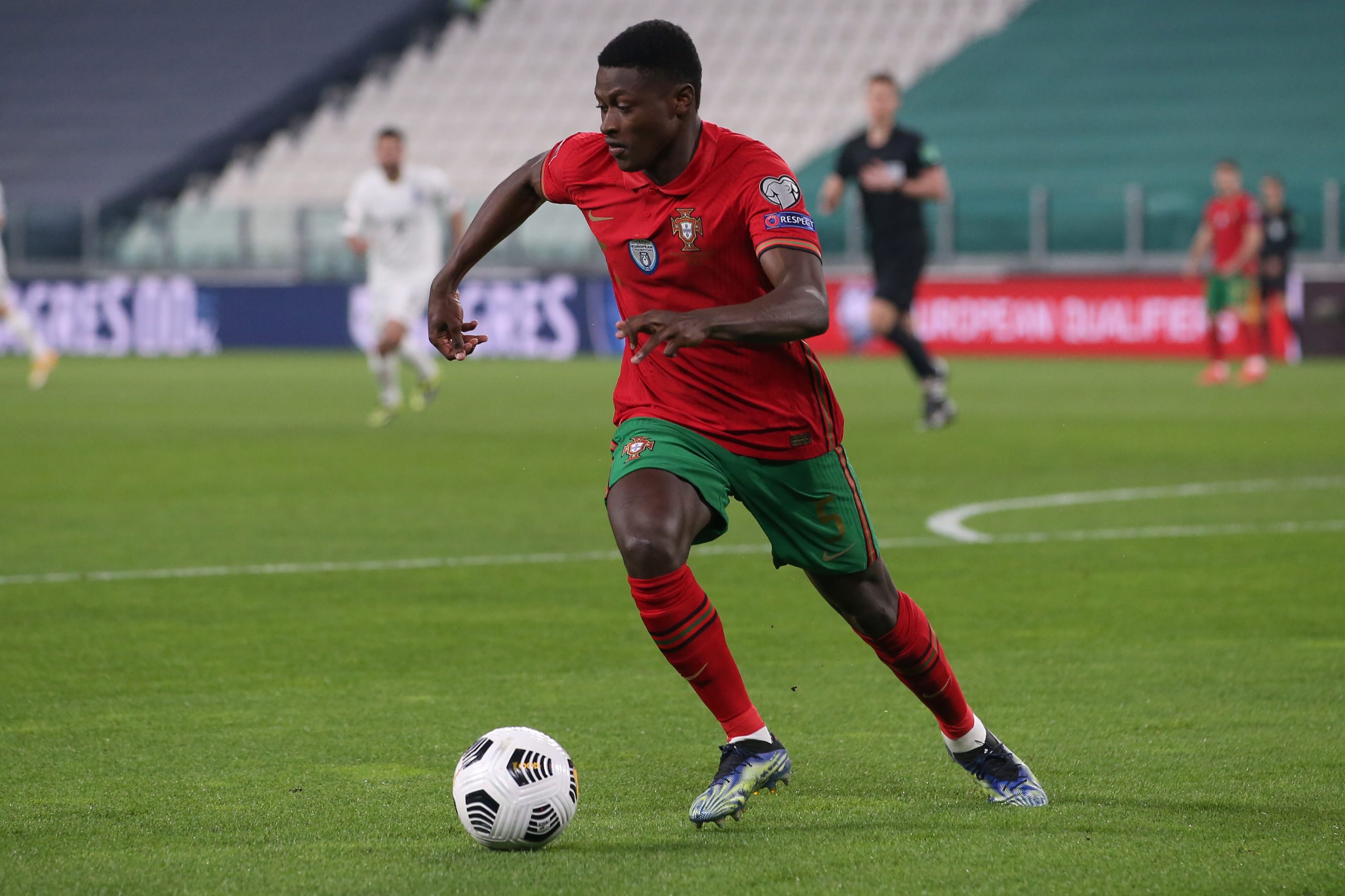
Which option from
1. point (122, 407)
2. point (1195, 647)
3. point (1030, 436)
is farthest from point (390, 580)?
point (122, 407)

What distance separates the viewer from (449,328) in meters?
4.46

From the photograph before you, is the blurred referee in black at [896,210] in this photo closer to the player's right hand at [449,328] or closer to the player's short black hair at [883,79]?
the player's short black hair at [883,79]

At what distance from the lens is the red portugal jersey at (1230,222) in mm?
21234

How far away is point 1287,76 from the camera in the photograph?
32.2 metres

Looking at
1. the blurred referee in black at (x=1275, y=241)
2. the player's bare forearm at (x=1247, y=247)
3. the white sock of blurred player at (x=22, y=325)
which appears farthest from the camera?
the blurred referee in black at (x=1275, y=241)

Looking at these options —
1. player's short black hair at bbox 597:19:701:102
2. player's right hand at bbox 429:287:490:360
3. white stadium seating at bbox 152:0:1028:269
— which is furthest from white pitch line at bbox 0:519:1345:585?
white stadium seating at bbox 152:0:1028:269

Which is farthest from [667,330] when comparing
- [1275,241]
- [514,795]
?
[1275,241]

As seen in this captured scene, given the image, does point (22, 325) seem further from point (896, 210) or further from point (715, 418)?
point (715, 418)

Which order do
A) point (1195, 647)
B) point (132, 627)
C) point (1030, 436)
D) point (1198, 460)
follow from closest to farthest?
point (1195, 647)
point (132, 627)
point (1198, 460)
point (1030, 436)

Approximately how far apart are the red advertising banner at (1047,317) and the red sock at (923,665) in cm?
2195

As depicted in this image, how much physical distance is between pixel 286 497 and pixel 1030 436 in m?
5.88

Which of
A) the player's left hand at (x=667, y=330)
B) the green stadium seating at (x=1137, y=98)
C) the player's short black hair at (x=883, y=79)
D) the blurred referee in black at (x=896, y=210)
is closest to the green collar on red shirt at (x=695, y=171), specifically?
the player's left hand at (x=667, y=330)

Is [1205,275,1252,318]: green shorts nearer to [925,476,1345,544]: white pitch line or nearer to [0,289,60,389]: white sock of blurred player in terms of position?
[925,476,1345,544]: white pitch line

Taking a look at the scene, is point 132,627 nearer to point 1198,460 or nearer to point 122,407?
point 1198,460
